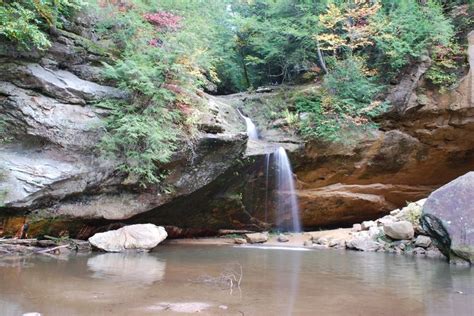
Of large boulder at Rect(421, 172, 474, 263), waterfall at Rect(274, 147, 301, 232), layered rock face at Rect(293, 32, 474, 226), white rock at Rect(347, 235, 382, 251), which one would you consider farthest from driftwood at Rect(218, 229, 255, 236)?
large boulder at Rect(421, 172, 474, 263)

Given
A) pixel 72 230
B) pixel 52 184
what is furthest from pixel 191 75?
pixel 72 230

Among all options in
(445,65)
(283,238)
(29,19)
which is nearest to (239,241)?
(283,238)

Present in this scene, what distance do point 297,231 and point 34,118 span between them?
33.9 ft

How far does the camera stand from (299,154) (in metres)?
13.6

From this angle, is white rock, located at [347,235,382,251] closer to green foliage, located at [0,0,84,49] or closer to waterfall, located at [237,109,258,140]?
waterfall, located at [237,109,258,140]

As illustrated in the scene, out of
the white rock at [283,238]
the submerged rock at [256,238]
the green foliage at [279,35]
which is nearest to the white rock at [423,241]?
the white rock at [283,238]

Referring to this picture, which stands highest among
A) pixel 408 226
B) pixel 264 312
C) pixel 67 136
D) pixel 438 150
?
pixel 438 150

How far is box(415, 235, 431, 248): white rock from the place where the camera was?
10555mm

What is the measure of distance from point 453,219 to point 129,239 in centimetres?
762

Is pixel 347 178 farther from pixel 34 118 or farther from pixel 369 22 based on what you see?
pixel 34 118

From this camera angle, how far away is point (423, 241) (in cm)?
1062

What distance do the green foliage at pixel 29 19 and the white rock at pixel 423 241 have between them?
10.6 metres

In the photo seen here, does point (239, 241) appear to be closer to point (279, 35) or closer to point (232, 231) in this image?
point (232, 231)

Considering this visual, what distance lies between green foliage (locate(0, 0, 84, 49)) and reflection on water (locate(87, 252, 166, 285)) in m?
4.95
